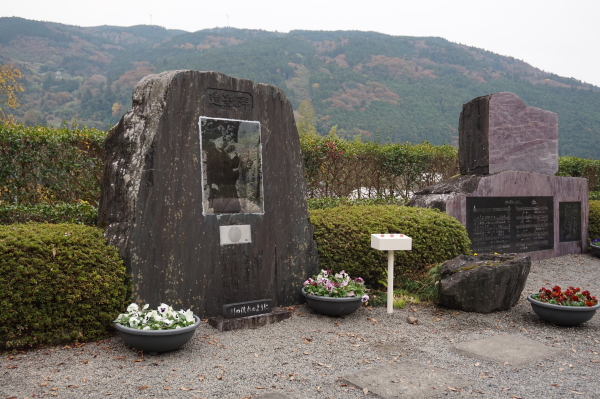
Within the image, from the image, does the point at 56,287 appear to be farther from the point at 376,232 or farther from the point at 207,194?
the point at 376,232

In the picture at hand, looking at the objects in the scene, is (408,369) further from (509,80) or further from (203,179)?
(509,80)

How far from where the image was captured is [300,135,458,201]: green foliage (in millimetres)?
9008

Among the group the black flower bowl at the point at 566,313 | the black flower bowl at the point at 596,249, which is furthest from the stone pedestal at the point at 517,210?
the black flower bowl at the point at 566,313

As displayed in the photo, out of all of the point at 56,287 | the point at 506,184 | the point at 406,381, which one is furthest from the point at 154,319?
the point at 506,184

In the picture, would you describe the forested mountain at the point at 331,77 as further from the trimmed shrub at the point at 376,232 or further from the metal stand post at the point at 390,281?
the metal stand post at the point at 390,281

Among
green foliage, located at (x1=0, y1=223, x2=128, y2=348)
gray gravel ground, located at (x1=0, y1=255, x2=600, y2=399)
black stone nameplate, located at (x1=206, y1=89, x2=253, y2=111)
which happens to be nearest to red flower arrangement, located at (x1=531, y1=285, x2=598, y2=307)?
gray gravel ground, located at (x1=0, y1=255, x2=600, y2=399)

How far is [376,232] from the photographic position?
5.97 metres

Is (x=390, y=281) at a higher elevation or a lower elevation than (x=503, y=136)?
lower

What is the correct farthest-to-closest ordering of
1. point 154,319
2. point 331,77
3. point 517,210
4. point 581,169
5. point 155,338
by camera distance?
point 331,77, point 581,169, point 517,210, point 154,319, point 155,338

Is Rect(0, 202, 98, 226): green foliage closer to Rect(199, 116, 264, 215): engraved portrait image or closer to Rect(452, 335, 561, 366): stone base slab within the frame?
Rect(199, 116, 264, 215): engraved portrait image

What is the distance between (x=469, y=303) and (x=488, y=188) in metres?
3.33

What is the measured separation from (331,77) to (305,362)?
63.8 metres

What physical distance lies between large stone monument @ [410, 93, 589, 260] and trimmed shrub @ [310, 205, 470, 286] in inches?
41.2

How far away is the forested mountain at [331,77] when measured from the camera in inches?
1818
